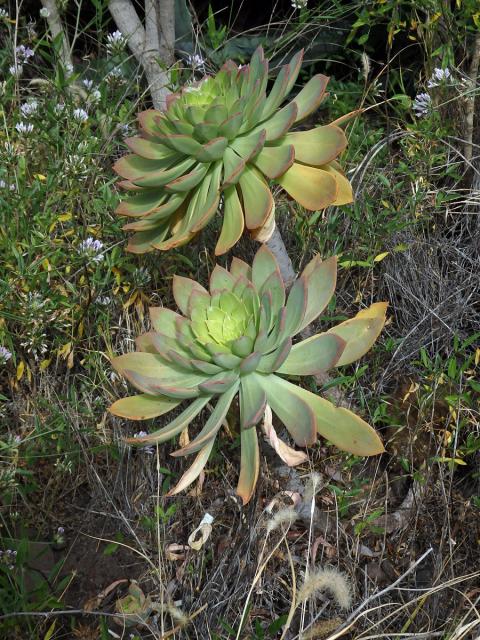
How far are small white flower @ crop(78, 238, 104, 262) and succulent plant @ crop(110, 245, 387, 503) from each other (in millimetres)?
574

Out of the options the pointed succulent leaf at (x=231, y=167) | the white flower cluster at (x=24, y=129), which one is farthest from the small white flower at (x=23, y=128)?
the pointed succulent leaf at (x=231, y=167)

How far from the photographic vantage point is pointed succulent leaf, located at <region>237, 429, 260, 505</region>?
156 cm

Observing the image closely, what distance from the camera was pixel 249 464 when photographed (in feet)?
5.21

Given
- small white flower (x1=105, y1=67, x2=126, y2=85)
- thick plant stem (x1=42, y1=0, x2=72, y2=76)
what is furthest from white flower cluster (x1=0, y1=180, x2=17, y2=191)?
thick plant stem (x1=42, y1=0, x2=72, y2=76)

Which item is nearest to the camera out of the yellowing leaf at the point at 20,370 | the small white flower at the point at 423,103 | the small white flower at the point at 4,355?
the small white flower at the point at 4,355

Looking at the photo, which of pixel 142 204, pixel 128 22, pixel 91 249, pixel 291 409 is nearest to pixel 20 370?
pixel 91 249

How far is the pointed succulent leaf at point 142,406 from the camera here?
1.69 metres

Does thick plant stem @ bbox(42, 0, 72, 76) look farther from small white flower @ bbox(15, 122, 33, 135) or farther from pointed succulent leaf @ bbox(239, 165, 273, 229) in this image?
pointed succulent leaf @ bbox(239, 165, 273, 229)

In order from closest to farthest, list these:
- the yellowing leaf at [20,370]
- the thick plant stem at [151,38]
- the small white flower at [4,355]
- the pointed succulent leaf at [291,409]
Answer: the pointed succulent leaf at [291,409] → the small white flower at [4,355] → the yellowing leaf at [20,370] → the thick plant stem at [151,38]

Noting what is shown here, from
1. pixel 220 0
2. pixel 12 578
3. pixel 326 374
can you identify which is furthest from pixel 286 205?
pixel 220 0

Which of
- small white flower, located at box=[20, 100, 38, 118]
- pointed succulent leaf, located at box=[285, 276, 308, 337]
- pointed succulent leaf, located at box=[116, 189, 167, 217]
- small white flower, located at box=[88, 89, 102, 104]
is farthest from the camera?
small white flower, located at box=[88, 89, 102, 104]

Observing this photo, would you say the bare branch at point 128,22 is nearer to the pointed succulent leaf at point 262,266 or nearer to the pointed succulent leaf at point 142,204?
the pointed succulent leaf at point 142,204

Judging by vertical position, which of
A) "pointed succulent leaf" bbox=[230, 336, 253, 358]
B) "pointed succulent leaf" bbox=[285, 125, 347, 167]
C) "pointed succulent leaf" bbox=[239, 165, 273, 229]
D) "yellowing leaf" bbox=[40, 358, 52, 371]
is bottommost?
"yellowing leaf" bbox=[40, 358, 52, 371]

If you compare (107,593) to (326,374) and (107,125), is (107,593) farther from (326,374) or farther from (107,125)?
(107,125)
